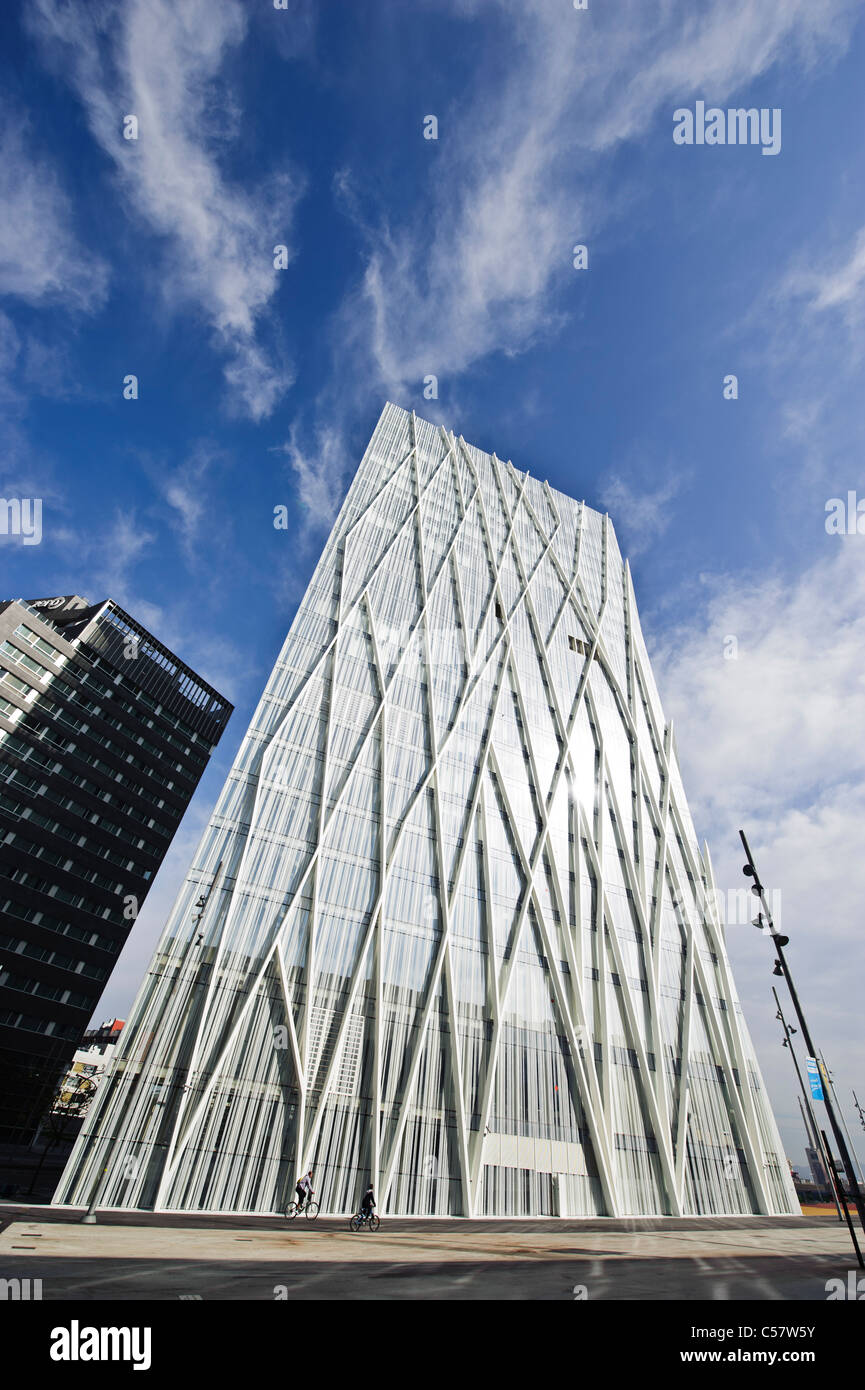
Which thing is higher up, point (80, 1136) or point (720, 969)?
Answer: point (720, 969)

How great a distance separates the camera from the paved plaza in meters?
7.44

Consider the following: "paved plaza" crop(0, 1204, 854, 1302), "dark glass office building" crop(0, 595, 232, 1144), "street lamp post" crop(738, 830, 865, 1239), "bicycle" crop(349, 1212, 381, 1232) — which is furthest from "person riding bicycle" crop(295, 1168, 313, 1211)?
"dark glass office building" crop(0, 595, 232, 1144)

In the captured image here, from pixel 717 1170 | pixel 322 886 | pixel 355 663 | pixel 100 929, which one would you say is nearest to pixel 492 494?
pixel 355 663

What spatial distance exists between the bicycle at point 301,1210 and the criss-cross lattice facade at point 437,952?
60 centimetres

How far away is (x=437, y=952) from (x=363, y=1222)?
9.77 meters

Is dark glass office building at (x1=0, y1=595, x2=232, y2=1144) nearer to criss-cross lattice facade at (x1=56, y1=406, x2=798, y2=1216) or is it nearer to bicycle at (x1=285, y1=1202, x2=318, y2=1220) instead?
criss-cross lattice facade at (x1=56, y1=406, x2=798, y2=1216)

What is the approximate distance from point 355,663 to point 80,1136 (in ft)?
70.3

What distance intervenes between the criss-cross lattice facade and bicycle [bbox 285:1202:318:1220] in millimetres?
603

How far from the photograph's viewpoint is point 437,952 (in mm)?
25250

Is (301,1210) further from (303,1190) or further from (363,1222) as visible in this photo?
(363,1222)

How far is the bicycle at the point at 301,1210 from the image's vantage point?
17.8 metres

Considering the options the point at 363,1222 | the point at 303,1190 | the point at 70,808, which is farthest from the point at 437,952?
the point at 70,808
